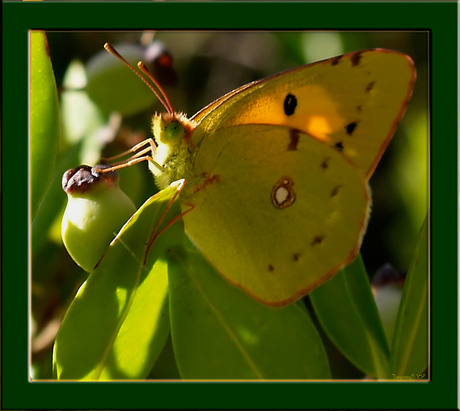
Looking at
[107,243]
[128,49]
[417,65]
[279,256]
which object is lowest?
[279,256]

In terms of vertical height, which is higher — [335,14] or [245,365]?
[335,14]

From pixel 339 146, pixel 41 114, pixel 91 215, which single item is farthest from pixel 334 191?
pixel 41 114

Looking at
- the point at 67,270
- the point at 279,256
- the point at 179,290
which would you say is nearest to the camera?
the point at 179,290

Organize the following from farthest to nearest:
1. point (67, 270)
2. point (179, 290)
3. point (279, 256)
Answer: point (67, 270) < point (279, 256) < point (179, 290)

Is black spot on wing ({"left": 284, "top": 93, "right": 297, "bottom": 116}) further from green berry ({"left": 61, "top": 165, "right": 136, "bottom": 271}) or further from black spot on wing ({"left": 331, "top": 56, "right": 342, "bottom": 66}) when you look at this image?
green berry ({"left": 61, "top": 165, "right": 136, "bottom": 271})

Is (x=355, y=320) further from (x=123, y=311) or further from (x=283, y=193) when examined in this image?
(x=123, y=311)

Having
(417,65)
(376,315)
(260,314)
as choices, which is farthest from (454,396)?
(417,65)

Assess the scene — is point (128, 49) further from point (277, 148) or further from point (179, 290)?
point (179, 290)
